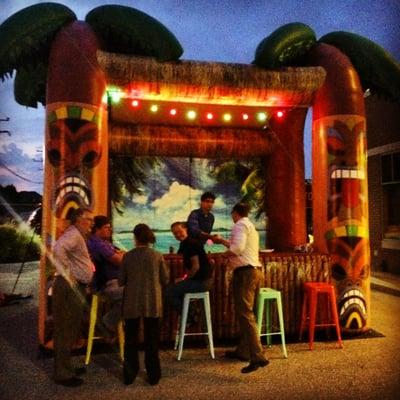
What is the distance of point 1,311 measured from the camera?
26.8 feet

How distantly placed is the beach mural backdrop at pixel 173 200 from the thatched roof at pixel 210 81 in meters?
2.63

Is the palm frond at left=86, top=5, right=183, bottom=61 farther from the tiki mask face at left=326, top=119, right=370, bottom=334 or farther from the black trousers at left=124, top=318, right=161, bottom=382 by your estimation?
the black trousers at left=124, top=318, right=161, bottom=382

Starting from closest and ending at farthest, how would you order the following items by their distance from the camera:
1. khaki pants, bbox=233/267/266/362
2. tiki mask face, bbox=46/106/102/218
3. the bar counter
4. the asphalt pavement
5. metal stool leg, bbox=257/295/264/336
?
the asphalt pavement → khaki pants, bbox=233/267/266/362 → metal stool leg, bbox=257/295/264/336 → tiki mask face, bbox=46/106/102/218 → the bar counter

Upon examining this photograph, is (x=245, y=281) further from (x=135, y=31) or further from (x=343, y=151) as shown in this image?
(x=135, y=31)

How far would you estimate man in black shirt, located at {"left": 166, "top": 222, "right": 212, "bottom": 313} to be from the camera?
5.28m

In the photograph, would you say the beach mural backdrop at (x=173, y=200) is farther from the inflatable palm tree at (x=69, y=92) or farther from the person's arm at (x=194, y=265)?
the person's arm at (x=194, y=265)

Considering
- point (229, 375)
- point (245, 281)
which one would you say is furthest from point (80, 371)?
point (245, 281)

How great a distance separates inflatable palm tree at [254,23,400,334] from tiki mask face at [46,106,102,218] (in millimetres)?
2519

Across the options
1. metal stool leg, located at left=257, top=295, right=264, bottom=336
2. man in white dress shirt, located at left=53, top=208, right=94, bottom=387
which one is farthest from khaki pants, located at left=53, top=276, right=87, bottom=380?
metal stool leg, located at left=257, top=295, right=264, bottom=336

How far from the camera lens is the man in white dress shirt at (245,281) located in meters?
5.07

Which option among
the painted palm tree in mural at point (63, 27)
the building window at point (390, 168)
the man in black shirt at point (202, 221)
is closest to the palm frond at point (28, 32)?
the painted palm tree in mural at point (63, 27)

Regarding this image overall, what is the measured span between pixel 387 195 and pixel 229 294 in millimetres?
8209

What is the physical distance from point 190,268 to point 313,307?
1652 millimetres

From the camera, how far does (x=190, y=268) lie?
5273 mm
